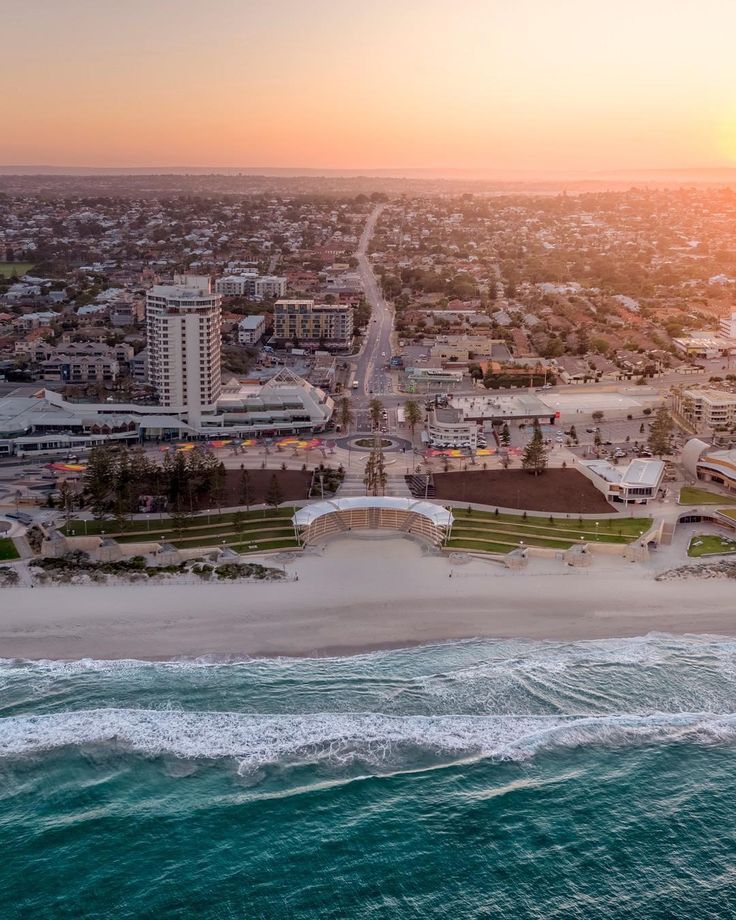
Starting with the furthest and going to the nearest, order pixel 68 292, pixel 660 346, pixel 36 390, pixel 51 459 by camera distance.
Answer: pixel 68 292 < pixel 660 346 < pixel 36 390 < pixel 51 459

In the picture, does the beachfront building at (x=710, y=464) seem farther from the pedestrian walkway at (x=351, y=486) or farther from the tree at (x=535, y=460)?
the pedestrian walkway at (x=351, y=486)

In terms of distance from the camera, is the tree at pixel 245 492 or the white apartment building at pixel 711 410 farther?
the white apartment building at pixel 711 410

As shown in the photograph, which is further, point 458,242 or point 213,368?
point 458,242

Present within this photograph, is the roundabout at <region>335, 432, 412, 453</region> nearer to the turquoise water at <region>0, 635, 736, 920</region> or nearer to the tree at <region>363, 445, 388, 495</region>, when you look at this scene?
the tree at <region>363, 445, 388, 495</region>

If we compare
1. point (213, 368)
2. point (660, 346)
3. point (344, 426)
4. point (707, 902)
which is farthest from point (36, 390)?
point (707, 902)

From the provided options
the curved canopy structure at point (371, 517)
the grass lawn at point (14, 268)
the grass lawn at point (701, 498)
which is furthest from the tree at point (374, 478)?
the grass lawn at point (14, 268)

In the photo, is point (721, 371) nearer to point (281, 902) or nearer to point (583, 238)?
point (281, 902)

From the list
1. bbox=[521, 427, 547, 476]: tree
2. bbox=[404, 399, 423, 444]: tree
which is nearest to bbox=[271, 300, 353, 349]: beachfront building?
bbox=[404, 399, 423, 444]: tree
